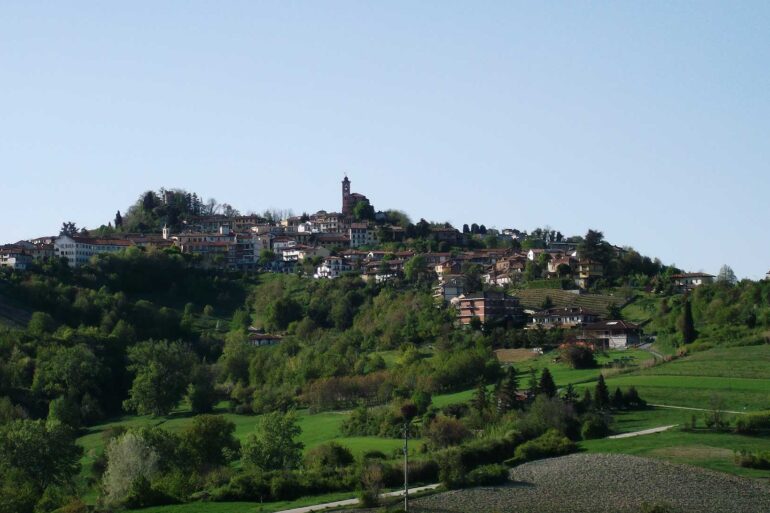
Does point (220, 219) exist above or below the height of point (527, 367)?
above

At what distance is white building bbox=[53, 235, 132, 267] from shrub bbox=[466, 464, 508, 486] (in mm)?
88909

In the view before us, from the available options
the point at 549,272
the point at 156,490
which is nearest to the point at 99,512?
the point at 156,490

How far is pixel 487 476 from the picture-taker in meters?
52.0

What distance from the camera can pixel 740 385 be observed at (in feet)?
230

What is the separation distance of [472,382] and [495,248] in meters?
72.5

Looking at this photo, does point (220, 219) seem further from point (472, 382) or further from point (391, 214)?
point (472, 382)

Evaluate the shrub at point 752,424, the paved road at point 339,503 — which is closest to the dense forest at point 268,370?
the paved road at point 339,503

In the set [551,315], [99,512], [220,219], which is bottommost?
[99,512]

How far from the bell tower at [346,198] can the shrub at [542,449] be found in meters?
112

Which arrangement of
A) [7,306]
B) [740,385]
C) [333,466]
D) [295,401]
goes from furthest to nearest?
1. [7,306]
2. [295,401]
3. [740,385]
4. [333,466]

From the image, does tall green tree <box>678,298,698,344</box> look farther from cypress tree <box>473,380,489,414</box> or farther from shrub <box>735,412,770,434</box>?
shrub <box>735,412,770,434</box>

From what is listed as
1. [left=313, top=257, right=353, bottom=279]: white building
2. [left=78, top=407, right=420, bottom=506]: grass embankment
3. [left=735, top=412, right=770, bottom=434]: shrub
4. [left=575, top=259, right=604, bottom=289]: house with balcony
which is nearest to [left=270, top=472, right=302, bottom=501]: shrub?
[left=78, top=407, right=420, bottom=506]: grass embankment

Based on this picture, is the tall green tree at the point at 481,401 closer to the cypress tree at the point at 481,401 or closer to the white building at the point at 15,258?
the cypress tree at the point at 481,401

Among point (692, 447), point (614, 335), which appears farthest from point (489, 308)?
point (692, 447)
